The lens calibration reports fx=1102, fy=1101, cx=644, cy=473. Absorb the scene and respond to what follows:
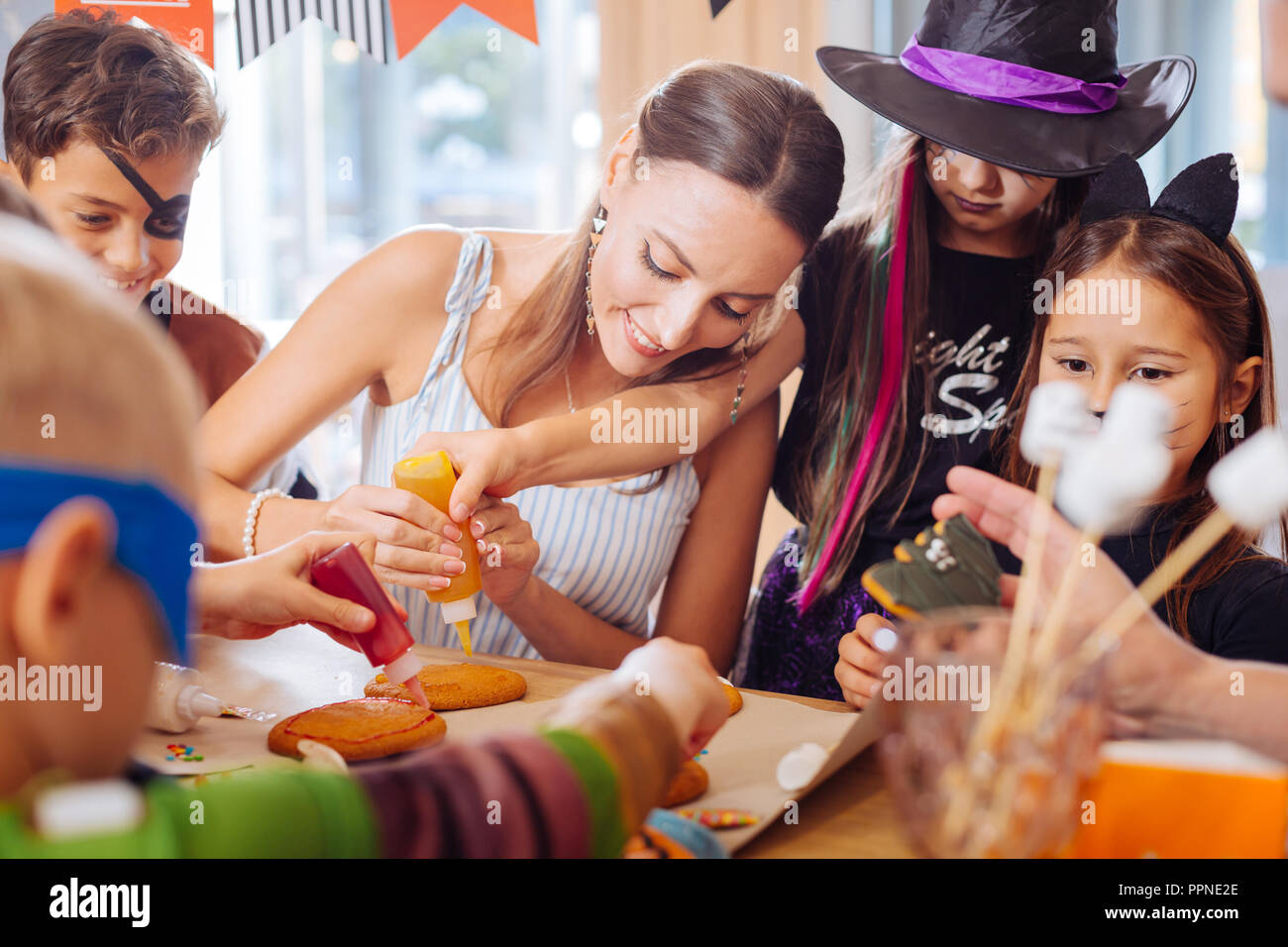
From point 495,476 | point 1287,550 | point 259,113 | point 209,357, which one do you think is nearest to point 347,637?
point 495,476

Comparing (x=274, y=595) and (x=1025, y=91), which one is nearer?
(x=274, y=595)

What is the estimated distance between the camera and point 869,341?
4.78ft

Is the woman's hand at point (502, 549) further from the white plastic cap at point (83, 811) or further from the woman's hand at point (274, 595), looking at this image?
the white plastic cap at point (83, 811)

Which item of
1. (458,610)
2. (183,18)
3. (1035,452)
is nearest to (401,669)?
(458,610)

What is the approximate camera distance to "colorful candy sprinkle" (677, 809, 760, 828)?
71 cm

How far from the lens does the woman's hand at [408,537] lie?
1.05 metres

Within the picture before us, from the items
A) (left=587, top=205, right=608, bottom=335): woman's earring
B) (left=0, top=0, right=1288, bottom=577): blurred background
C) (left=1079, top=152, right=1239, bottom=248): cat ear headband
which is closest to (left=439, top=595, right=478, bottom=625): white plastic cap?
(left=587, top=205, right=608, bottom=335): woman's earring

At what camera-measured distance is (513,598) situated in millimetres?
1334

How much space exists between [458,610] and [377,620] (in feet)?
0.50

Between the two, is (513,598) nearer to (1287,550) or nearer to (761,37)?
(1287,550)

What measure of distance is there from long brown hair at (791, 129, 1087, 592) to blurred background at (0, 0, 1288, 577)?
5.25ft

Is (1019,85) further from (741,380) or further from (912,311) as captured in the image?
(741,380)

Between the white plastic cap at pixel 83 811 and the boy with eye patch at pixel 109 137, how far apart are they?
918 millimetres

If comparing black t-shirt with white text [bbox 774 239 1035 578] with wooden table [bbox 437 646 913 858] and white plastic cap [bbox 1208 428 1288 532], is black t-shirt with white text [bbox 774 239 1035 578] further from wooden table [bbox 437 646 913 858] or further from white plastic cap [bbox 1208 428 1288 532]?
white plastic cap [bbox 1208 428 1288 532]
